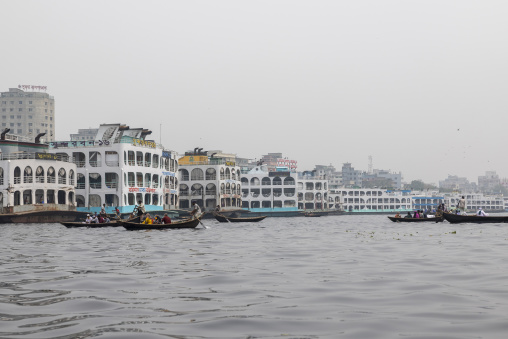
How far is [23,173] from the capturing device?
2557 inches

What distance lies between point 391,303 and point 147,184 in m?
71.5

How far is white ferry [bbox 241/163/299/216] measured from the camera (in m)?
130

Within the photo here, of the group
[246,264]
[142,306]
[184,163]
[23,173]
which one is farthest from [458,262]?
[184,163]

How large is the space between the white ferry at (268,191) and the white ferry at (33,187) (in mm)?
61950

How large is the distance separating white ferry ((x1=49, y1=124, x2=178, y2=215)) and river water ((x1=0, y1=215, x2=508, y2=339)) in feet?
178

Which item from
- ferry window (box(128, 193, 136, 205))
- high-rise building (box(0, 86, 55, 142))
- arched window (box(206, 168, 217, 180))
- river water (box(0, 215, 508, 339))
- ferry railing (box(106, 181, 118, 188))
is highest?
high-rise building (box(0, 86, 55, 142))

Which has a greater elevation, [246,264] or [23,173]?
[23,173]

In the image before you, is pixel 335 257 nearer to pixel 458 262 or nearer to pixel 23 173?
pixel 458 262

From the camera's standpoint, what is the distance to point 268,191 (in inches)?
5167

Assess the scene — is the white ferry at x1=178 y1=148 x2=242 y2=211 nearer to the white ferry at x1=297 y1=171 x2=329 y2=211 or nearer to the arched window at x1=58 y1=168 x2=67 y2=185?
the arched window at x1=58 y1=168 x2=67 y2=185

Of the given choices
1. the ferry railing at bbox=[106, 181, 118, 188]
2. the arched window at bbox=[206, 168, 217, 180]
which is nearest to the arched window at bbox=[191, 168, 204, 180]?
the arched window at bbox=[206, 168, 217, 180]

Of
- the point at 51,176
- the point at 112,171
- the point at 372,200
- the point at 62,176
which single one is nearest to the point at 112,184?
the point at 112,171

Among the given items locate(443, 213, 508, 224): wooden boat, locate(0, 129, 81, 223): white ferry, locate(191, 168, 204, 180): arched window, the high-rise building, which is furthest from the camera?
the high-rise building

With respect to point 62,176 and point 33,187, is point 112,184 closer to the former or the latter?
point 62,176
